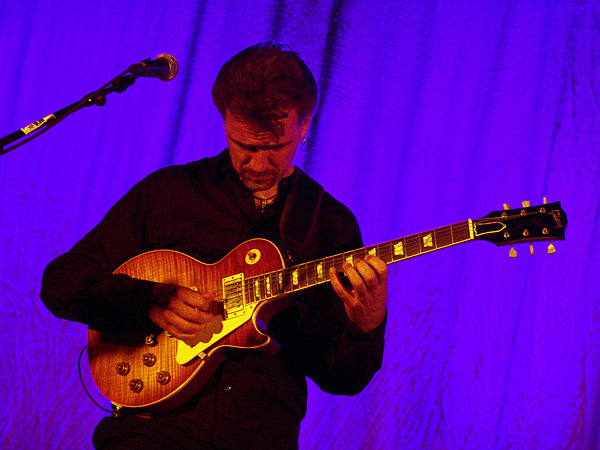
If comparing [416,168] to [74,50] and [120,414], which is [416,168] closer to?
[120,414]

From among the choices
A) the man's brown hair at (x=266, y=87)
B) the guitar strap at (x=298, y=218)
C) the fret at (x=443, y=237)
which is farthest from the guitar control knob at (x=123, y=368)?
the fret at (x=443, y=237)

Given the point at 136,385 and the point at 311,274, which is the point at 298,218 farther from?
the point at 136,385

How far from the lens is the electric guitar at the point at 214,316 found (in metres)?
1.86

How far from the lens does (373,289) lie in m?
1.82

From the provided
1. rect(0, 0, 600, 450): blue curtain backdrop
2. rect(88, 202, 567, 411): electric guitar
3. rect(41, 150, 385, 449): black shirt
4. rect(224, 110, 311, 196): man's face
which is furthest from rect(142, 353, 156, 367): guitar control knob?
rect(0, 0, 600, 450): blue curtain backdrop

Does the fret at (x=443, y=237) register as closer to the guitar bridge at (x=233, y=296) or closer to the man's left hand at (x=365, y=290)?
the man's left hand at (x=365, y=290)

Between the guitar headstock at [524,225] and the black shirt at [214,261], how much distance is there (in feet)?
1.62

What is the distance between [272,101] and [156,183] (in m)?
0.54

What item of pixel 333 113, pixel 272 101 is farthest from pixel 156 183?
pixel 333 113

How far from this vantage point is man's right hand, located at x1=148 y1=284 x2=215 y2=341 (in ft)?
6.15

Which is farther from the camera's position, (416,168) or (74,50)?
(74,50)

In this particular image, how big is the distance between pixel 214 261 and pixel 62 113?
2.27 feet

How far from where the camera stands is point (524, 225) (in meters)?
1.68

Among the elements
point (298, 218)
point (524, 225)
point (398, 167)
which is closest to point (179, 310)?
point (298, 218)
